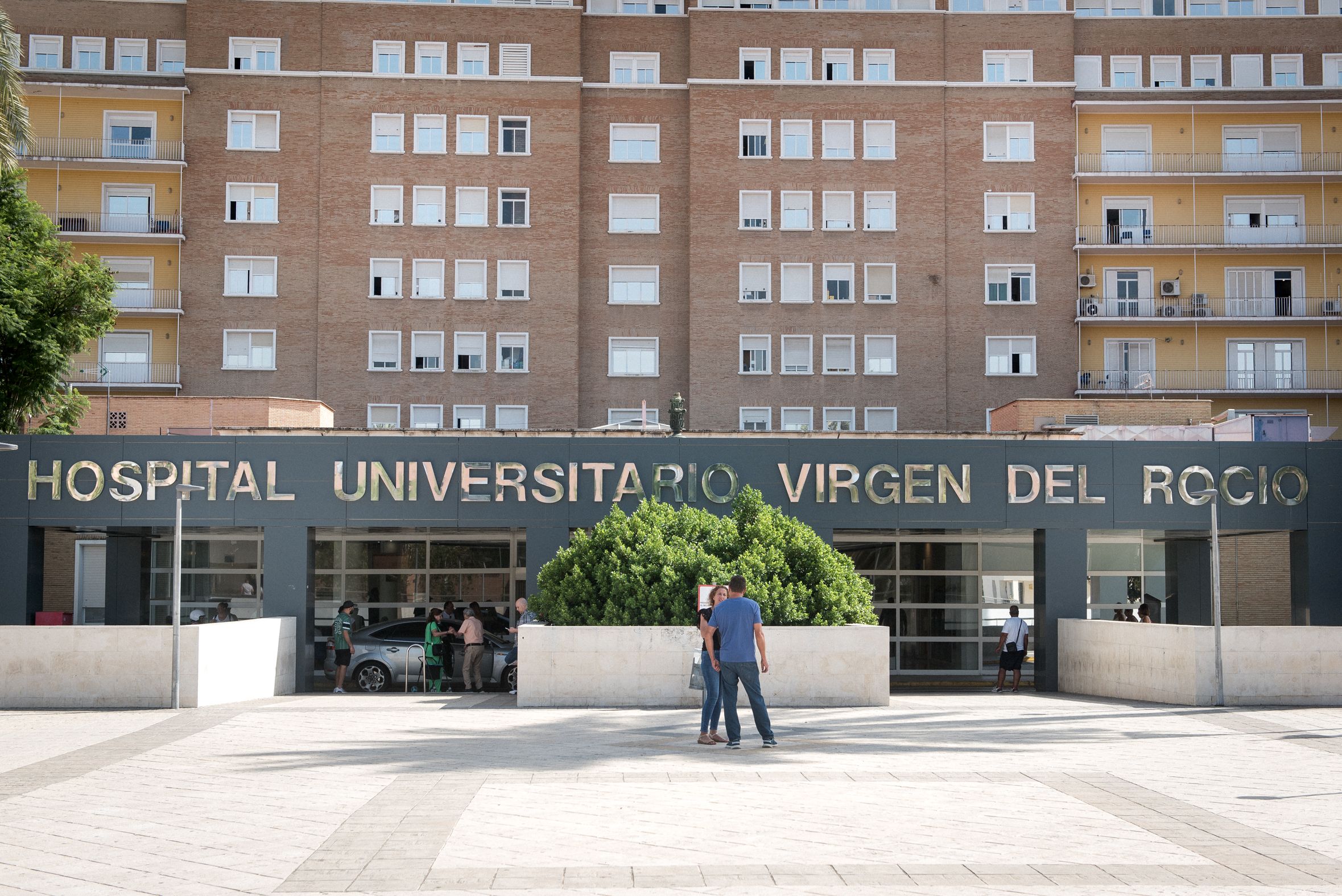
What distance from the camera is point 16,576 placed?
2583cm

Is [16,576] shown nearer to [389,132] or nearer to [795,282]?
[389,132]

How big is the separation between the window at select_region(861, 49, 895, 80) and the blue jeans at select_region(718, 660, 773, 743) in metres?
40.1

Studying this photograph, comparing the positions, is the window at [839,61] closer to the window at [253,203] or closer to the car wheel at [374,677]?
the window at [253,203]

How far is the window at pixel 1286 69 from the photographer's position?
174ft

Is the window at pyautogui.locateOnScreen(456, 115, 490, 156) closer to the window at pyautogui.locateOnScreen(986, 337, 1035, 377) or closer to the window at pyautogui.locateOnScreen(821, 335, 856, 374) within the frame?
the window at pyautogui.locateOnScreen(821, 335, 856, 374)

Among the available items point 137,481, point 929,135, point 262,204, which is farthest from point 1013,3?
point 137,481

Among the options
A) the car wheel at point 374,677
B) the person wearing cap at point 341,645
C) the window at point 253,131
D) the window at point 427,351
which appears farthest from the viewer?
the window at point 427,351

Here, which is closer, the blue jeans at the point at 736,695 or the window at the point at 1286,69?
the blue jeans at the point at 736,695

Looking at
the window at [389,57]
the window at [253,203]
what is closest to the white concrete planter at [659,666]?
the window at [253,203]

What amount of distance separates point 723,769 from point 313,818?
163 inches

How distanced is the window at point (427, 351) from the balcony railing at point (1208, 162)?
24.6 metres

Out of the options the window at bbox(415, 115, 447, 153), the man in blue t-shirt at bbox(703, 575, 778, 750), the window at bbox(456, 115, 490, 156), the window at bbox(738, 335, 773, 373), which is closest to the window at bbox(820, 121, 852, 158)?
the window at bbox(738, 335, 773, 373)

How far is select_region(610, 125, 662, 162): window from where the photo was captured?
51.2 metres

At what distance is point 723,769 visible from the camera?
13367mm
